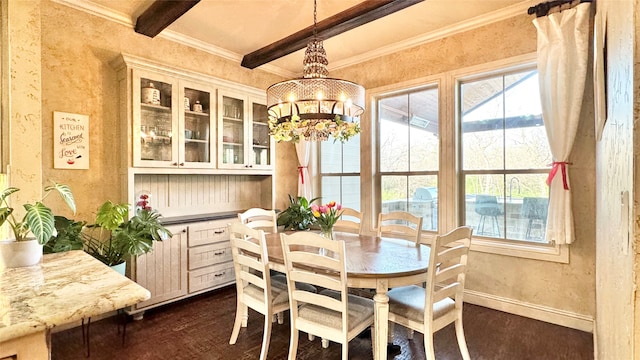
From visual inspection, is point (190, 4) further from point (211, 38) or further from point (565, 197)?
point (565, 197)

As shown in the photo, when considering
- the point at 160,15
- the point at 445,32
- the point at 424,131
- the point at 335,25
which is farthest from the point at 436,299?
the point at 160,15

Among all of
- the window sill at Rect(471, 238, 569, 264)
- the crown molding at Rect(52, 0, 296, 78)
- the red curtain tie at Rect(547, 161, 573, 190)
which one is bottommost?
the window sill at Rect(471, 238, 569, 264)

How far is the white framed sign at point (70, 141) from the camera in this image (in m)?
2.63

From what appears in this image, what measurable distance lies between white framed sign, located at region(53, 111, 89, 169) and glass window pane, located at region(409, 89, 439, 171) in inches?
132

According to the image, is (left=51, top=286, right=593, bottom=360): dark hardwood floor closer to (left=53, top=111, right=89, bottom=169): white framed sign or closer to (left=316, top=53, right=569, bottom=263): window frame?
(left=316, top=53, right=569, bottom=263): window frame

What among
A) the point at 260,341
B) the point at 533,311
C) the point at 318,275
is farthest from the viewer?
the point at 533,311

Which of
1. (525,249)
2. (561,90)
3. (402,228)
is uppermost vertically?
(561,90)

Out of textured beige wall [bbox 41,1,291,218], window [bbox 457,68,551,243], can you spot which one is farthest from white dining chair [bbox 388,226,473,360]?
textured beige wall [bbox 41,1,291,218]

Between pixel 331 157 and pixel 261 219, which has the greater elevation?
pixel 331 157

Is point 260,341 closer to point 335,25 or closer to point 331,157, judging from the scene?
point 331,157

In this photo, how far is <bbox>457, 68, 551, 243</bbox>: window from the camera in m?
2.89

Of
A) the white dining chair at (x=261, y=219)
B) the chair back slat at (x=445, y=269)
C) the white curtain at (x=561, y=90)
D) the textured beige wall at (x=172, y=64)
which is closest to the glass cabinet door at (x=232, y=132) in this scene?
the textured beige wall at (x=172, y=64)

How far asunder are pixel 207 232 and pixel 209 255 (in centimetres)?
25

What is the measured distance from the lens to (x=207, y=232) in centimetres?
326
